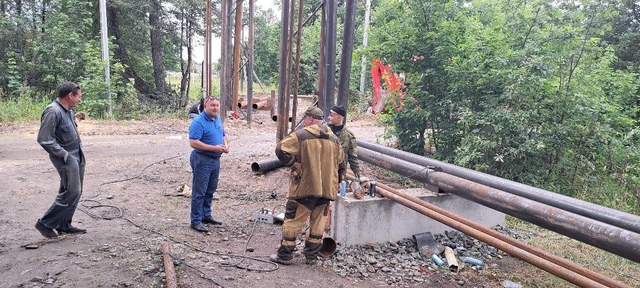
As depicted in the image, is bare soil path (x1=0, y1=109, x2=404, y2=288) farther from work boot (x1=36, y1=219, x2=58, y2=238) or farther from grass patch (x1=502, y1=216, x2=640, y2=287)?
grass patch (x1=502, y1=216, x2=640, y2=287)

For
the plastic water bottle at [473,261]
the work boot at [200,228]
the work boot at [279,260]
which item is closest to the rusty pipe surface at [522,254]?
the plastic water bottle at [473,261]

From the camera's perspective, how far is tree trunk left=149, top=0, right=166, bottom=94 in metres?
19.1

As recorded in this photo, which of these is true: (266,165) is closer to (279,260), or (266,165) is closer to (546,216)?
(279,260)

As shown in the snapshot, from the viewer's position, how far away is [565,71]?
26.9 feet

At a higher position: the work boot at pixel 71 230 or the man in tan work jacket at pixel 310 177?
the man in tan work jacket at pixel 310 177

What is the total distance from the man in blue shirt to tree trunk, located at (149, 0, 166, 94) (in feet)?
50.4

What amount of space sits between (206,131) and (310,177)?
164 centimetres

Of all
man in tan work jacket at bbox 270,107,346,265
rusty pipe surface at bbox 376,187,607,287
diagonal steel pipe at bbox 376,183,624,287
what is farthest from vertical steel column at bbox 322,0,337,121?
diagonal steel pipe at bbox 376,183,624,287

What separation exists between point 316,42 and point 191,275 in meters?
22.7

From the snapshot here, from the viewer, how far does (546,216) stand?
434 centimetres

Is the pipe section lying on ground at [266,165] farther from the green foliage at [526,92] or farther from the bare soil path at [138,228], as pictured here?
the green foliage at [526,92]

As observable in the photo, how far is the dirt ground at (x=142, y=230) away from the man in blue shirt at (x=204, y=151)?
0.35 meters

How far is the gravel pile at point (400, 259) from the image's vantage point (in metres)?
4.74

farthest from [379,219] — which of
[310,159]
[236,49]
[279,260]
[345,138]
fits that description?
[236,49]
